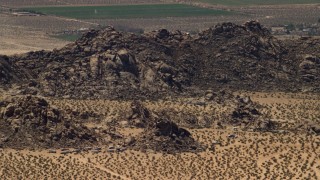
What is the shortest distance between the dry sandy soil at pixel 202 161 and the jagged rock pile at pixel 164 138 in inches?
55.8

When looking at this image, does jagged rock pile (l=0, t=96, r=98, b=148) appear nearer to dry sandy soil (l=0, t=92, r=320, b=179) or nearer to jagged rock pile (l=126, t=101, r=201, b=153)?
dry sandy soil (l=0, t=92, r=320, b=179)

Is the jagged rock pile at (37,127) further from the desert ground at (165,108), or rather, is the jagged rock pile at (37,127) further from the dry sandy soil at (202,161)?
the dry sandy soil at (202,161)

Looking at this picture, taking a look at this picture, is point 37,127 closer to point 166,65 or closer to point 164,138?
point 164,138

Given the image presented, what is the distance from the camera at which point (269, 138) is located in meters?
91.5

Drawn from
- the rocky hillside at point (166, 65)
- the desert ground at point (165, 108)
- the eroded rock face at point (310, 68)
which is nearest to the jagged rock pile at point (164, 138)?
the desert ground at point (165, 108)

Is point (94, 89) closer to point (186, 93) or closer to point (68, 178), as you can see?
point (186, 93)

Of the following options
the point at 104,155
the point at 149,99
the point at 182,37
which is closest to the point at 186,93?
the point at 149,99

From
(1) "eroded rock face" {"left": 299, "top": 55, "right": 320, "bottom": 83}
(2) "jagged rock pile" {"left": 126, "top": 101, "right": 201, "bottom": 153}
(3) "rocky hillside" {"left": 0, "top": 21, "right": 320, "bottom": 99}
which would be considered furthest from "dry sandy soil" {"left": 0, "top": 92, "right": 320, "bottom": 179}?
(1) "eroded rock face" {"left": 299, "top": 55, "right": 320, "bottom": 83}

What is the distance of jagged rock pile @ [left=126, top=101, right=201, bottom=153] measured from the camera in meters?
87.9

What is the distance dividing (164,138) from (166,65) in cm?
3500

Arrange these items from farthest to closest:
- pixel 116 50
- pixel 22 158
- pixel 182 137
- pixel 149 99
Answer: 1. pixel 116 50
2. pixel 149 99
3. pixel 182 137
4. pixel 22 158

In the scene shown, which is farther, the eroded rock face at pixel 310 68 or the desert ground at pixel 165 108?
the eroded rock face at pixel 310 68

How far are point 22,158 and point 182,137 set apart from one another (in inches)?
735

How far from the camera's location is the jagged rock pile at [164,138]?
288ft
